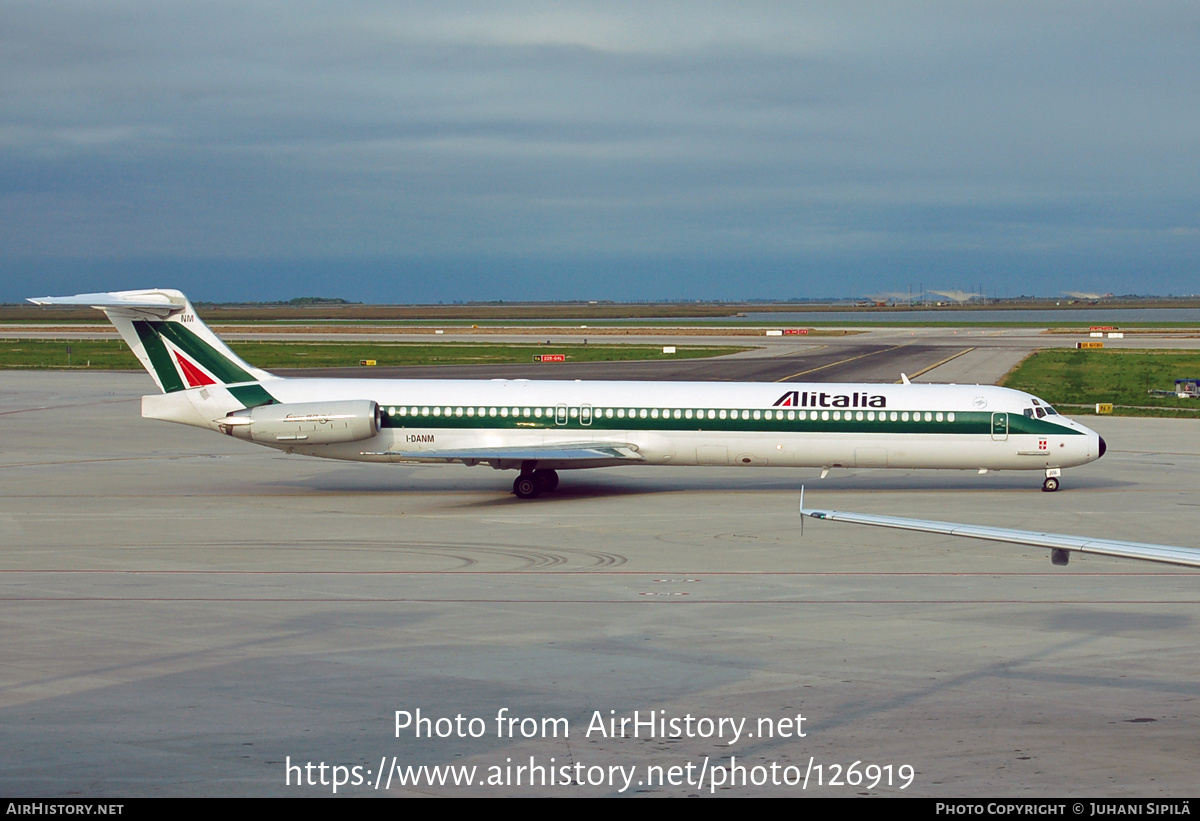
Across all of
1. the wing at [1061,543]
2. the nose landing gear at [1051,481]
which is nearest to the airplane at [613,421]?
the nose landing gear at [1051,481]

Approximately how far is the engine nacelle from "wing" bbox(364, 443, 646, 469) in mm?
937

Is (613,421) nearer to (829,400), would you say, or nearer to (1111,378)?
(829,400)

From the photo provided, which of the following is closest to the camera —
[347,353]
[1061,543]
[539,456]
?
[1061,543]

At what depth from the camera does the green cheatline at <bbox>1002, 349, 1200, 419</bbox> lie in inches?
1989

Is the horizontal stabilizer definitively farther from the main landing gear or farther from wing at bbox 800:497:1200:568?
wing at bbox 800:497:1200:568

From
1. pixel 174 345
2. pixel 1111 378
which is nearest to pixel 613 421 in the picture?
pixel 174 345

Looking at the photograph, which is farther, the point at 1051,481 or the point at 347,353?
the point at 347,353

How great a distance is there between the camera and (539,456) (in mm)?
28250

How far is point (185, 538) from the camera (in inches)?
953

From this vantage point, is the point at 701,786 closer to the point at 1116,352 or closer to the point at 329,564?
the point at 329,564

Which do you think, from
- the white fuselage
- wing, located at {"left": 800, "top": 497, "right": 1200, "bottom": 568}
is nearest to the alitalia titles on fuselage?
the white fuselage

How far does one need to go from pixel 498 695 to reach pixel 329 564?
29.1ft

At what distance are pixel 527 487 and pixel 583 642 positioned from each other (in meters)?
13.3
